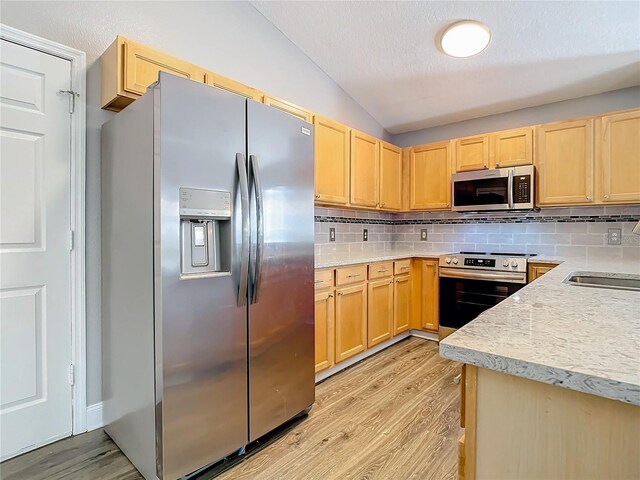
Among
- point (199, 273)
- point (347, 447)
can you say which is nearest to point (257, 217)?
point (199, 273)

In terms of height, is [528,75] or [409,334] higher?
[528,75]

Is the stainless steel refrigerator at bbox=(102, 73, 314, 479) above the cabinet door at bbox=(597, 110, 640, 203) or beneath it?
beneath

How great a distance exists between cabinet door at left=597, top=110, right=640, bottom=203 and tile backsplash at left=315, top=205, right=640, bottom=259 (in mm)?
322

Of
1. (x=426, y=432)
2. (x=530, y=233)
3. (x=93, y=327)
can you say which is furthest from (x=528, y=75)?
(x=93, y=327)

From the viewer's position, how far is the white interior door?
1.74 meters

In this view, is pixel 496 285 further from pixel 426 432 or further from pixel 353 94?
pixel 353 94

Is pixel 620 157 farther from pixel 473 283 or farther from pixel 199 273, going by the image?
pixel 199 273

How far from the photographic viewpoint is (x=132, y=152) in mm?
1671

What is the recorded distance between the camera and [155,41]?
220 centimetres

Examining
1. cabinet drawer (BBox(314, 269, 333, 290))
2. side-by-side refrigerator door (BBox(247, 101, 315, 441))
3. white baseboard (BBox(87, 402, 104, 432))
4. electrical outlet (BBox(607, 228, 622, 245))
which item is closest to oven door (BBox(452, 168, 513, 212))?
electrical outlet (BBox(607, 228, 622, 245))

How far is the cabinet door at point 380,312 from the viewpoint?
10.2ft

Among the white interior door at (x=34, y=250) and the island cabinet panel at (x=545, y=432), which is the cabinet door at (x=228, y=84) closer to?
the white interior door at (x=34, y=250)

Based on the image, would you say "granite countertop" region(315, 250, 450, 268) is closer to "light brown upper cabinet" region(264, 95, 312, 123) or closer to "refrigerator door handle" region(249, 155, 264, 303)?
"refrigerator door handle" region(249, 155, 264, 303)

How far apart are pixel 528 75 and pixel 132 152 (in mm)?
3209
